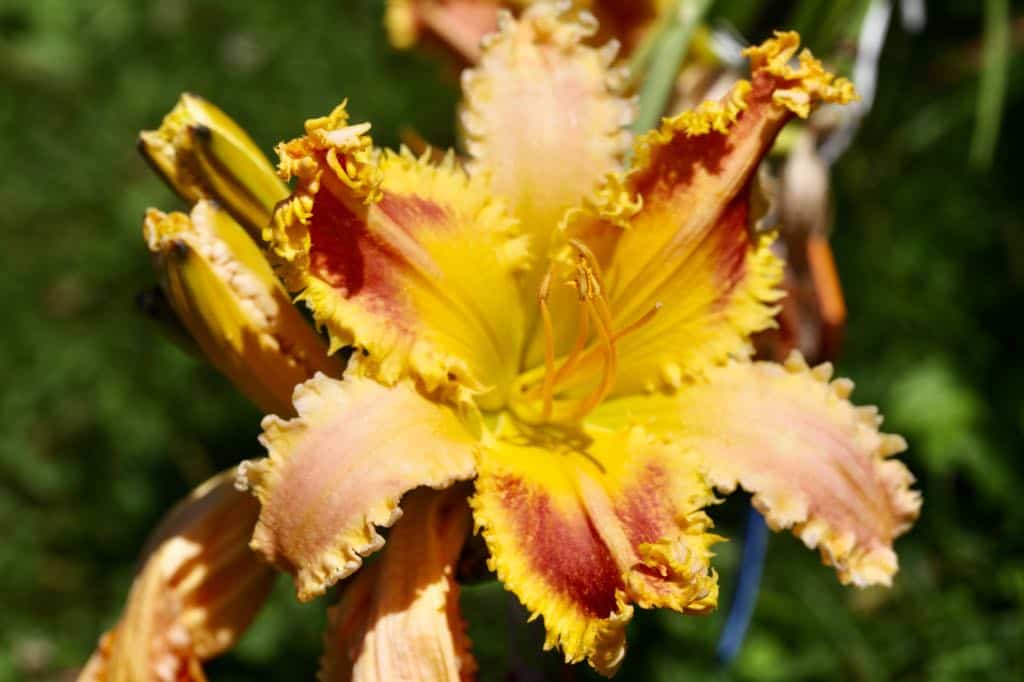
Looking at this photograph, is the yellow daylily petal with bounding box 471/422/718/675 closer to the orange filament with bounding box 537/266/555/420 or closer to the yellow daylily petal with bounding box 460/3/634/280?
the orange filament with bounding box 537/266/555/420

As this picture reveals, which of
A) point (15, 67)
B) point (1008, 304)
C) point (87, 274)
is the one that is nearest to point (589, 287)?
point (1008, 304)

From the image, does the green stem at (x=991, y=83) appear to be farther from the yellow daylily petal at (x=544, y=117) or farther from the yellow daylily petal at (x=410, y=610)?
the yellow daylily petal at (x=410, y=610)

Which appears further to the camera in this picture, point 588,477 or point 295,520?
point 588,477

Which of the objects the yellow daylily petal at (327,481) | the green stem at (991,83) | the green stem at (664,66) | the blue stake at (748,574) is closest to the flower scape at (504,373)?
the yellow daylily petal at (327,481)

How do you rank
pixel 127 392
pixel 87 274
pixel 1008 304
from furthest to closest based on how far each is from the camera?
pixel 87 274 → pixel 127 392 → pixel 1008 304

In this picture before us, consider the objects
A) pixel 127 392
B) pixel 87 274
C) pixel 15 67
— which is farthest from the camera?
pixel 15 67

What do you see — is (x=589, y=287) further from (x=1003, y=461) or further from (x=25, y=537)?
(x=25, y=537)
